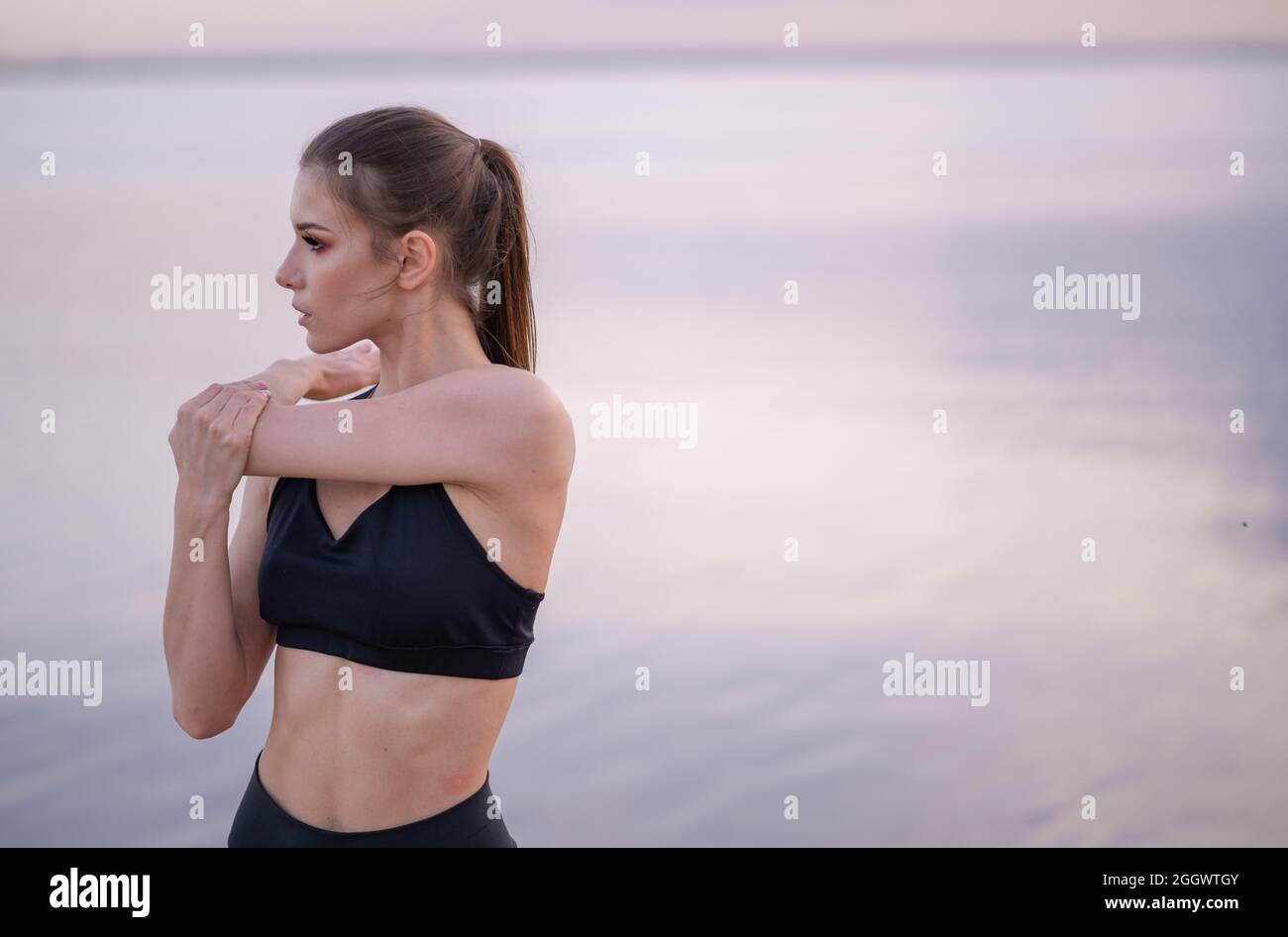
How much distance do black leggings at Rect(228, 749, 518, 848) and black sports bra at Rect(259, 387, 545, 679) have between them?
0.16m

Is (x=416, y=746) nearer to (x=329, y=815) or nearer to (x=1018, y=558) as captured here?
(x=329, y=815)

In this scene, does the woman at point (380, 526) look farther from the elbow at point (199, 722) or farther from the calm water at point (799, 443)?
the calm water at point (799, 443)

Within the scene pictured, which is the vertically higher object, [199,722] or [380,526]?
[380,526]

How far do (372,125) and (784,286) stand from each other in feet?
12.5

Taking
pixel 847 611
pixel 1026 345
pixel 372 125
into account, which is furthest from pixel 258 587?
pixel 1026 345

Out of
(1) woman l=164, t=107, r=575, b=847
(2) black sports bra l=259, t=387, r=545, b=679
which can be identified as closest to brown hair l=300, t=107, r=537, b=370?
(1) woman l=164, t=107, r=575, b=847

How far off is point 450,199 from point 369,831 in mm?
653

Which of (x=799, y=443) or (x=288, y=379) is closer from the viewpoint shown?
(x=288, y=379)

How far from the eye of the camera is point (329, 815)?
1.24 meters

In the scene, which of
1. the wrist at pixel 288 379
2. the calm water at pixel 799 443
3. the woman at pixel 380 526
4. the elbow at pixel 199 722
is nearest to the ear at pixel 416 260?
the woman at pixel 380 526

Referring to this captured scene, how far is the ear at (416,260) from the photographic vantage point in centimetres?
124

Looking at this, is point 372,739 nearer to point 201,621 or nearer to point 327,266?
point 201,621

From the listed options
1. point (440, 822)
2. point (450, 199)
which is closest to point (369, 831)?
point (440, 822)

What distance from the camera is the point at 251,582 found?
4.30 ft
